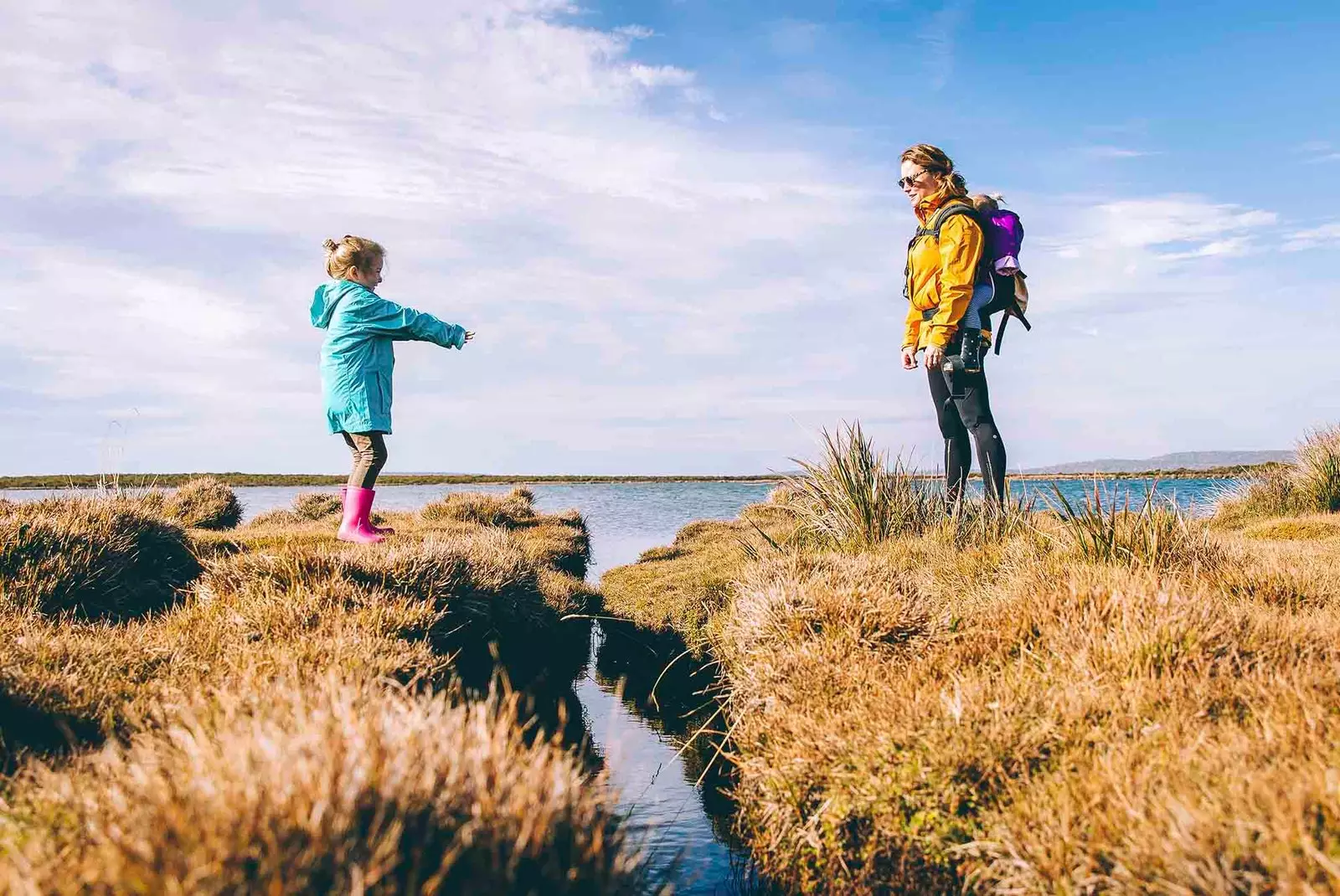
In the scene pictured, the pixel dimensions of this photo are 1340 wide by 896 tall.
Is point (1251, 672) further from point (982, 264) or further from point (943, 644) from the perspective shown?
point (982, 264)

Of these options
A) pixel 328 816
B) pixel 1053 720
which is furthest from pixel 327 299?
pixel 1053 720

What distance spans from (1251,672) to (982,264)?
4548mm

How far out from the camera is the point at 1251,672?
3.46m

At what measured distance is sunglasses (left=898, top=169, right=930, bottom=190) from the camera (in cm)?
732

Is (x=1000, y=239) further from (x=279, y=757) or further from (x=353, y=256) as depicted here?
(x=279, y=757)

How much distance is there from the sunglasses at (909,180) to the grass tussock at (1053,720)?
11.2ft

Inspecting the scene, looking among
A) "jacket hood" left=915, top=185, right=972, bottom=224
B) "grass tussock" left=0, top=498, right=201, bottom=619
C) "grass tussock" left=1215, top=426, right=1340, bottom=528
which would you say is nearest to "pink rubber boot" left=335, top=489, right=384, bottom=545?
"grass tussock" left=0, top=498, right=201, bottom=619

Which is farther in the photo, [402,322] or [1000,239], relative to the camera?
[402,322]

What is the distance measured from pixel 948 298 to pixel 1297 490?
10.3 m

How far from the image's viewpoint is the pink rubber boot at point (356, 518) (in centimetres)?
809

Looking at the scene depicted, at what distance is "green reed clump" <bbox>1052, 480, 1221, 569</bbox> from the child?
18.7ft

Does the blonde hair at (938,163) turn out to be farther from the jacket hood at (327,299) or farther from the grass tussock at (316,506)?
the grass tussock at (316,506)

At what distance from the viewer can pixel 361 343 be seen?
805cm

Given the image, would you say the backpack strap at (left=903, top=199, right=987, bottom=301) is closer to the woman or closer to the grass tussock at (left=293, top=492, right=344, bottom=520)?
the woman
